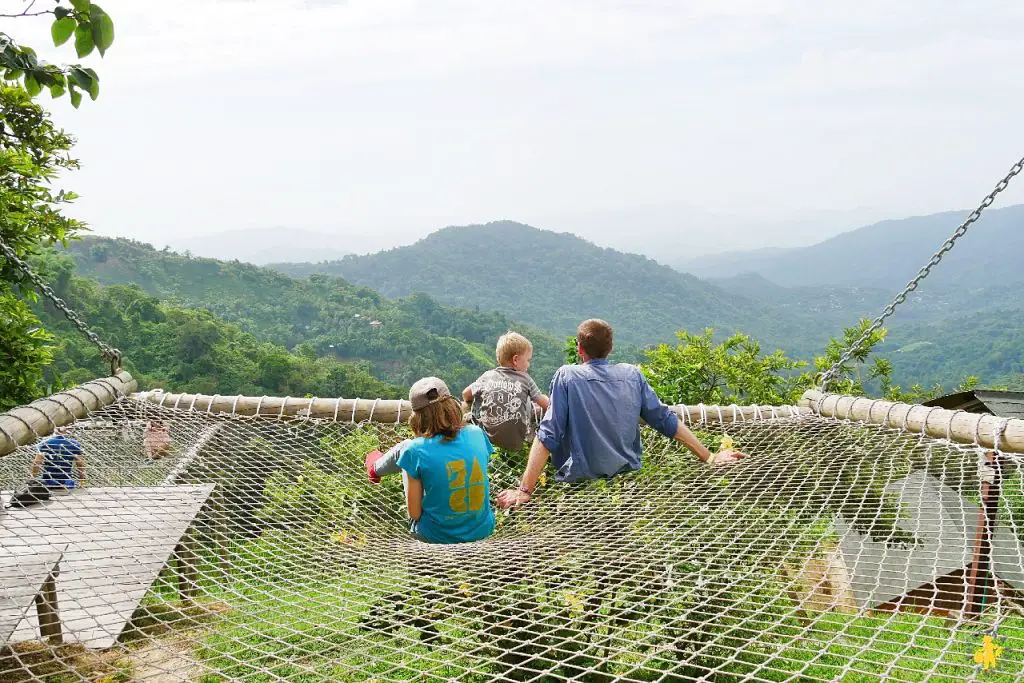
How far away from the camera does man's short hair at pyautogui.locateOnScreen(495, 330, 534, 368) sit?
9.71 ft

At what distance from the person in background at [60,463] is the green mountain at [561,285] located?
54.0 metres

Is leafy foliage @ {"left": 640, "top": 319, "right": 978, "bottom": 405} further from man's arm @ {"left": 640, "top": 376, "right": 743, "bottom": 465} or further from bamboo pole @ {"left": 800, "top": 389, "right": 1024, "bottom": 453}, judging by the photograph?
man's arm @ {"left": 640, "top": 376, "right": 743, "bottom": 465}

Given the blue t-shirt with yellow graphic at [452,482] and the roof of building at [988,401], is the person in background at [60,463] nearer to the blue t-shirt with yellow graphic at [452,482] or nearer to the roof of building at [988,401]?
the blue t-shirt with yellow graphic at [452,482]

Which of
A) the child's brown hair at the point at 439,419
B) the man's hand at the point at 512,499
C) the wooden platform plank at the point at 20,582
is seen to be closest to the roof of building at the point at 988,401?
the man's hand at the point at 512,499

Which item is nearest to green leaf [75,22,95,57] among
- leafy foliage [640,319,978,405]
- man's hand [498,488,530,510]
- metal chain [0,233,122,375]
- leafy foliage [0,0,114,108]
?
leafy foliage [0,0,114,108]

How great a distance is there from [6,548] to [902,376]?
4472cm

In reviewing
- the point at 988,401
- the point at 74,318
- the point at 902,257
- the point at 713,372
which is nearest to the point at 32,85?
the point at 74,318

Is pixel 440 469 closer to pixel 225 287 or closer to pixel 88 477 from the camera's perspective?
pixel 88 477

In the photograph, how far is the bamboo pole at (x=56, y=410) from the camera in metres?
2.50

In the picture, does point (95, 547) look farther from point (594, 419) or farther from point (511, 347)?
point (594, 419)

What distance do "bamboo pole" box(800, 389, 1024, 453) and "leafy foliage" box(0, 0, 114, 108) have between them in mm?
2599

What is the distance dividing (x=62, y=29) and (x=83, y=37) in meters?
0.03

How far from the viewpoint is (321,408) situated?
3.57 meters

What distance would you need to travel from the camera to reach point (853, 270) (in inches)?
5271
